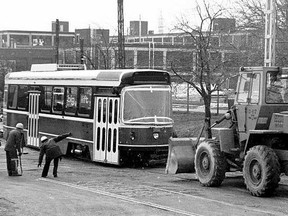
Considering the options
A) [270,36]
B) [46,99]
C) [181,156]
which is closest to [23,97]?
[46,99]

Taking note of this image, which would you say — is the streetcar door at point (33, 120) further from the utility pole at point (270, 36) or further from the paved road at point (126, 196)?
the utility pole at point (270, 36)

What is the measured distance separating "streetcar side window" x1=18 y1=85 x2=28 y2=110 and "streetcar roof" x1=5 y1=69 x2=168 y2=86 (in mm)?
273

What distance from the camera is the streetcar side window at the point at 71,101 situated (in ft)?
80.2

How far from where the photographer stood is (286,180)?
18156 mm

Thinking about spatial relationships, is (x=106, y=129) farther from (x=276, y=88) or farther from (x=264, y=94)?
(x=276, y=88)

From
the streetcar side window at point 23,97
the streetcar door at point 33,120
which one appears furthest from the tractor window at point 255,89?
the streetcar side window at point 23,97

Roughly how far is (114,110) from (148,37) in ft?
289

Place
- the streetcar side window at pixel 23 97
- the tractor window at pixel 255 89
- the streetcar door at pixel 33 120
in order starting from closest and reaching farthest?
the tractor window at pixel 255 89, the streetcar door at pixel 33 120, the streetcar side window at pixel 23 97

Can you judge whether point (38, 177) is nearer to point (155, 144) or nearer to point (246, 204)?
point (155, 144)

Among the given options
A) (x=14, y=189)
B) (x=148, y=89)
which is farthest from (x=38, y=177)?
(x=148, y=89)

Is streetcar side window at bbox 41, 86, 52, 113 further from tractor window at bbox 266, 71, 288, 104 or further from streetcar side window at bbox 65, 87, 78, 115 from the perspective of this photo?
tractor window at bbox 266, 71, 288, 104

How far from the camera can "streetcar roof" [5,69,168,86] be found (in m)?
22.1

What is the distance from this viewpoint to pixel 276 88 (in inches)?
608

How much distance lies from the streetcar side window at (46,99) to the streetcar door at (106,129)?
175 inches
